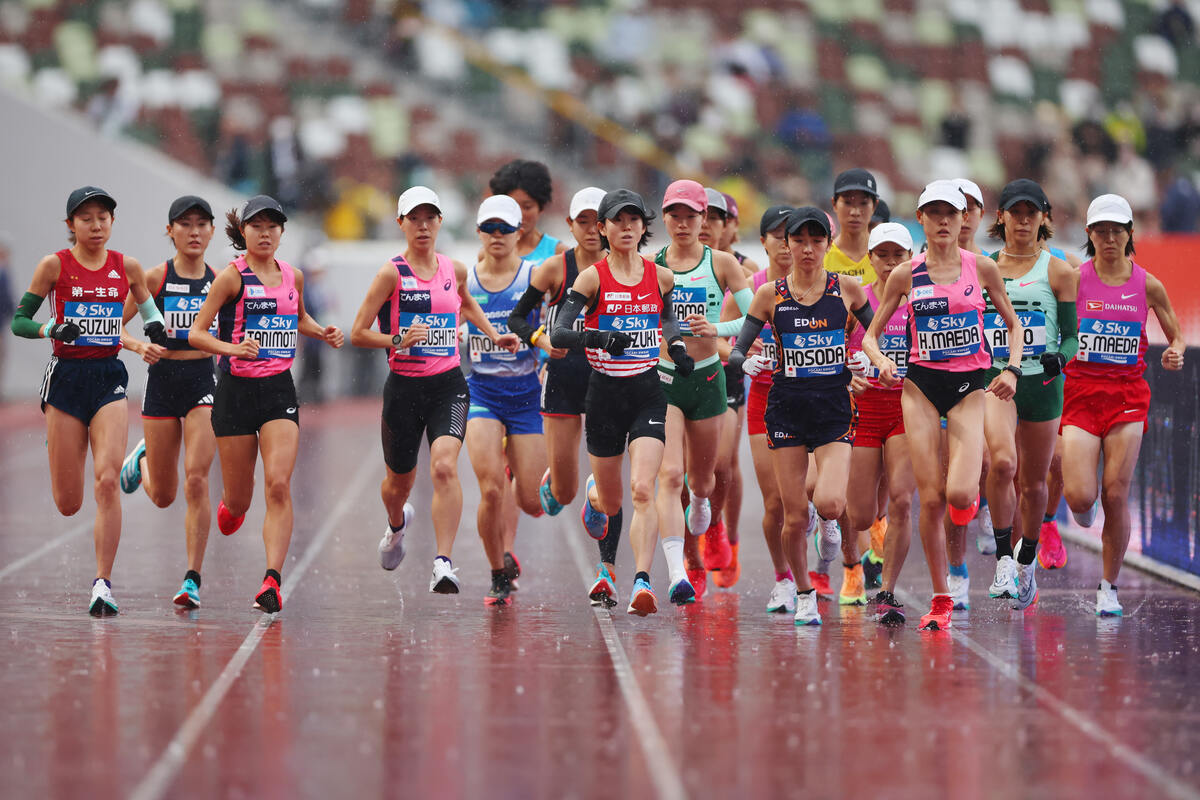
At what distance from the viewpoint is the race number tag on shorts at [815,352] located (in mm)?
9555

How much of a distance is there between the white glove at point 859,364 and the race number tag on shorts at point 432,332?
242 cm

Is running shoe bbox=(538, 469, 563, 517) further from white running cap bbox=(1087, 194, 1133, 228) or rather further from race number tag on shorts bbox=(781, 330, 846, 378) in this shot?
white running cap bbox=(1087, 194, 1133, 228)

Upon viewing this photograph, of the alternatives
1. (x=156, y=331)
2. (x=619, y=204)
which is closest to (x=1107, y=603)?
(x=619, y=204)

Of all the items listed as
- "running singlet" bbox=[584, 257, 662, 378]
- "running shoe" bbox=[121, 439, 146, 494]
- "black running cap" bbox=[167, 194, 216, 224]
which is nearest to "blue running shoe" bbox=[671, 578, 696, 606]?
"running singlet" bbox=[584, 257, 662, 378]

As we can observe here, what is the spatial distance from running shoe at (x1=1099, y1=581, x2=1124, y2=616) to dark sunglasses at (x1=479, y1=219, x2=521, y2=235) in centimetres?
407

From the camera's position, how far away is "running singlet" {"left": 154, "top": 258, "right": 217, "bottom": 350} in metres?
10.7

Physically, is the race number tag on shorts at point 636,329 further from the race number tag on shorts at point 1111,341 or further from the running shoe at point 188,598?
the running shoe at point 188,598

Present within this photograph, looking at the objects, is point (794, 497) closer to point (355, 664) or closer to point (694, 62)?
point (355, 664)

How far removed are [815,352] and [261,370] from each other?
3.12 metres

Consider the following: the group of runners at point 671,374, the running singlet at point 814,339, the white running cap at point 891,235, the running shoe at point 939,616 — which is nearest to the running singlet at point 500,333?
the group of runners at point 671,374

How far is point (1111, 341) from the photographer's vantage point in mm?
10305

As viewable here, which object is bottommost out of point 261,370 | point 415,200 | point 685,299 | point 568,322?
point 261,370

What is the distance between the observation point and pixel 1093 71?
109 feet

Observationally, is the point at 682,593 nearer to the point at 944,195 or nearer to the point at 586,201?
the point at 944,195
